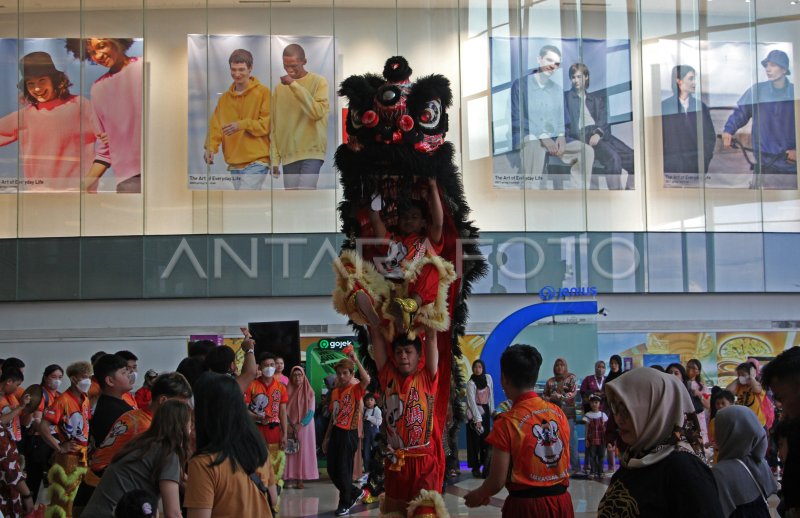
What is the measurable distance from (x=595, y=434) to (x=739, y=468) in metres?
7.59

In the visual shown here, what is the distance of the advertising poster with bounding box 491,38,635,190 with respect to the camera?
1675 centimetres

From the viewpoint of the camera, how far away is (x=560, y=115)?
1678 cm

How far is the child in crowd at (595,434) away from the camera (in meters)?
11.4

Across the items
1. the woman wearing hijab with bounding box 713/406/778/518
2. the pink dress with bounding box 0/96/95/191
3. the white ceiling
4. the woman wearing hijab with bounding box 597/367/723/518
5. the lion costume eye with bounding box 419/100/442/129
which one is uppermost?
the white ceiling

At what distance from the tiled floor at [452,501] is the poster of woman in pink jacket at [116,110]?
7.73 meters

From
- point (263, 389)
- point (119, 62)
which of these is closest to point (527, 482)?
point (263, 389)

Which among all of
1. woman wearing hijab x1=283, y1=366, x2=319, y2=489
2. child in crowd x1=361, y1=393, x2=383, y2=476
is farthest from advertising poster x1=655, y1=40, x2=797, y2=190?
woman wearing hijab x1=283, y1=366, x2=319, y2=489

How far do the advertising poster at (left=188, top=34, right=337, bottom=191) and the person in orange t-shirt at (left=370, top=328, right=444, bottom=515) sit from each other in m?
11.2

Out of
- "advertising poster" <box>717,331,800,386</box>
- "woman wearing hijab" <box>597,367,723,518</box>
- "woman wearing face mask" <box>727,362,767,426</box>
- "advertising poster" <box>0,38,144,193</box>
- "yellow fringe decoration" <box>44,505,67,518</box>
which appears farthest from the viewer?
"advertising poster" <box>0,38,144,193</box>

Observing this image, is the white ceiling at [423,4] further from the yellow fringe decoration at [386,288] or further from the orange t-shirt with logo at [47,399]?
the yellow fringe decoration at [386,288]

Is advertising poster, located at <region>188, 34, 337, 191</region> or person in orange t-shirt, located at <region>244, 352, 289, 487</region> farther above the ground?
advertising poster, located at <region>188, 34, 337, 191</region>

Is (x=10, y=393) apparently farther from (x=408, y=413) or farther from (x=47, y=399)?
(x=408, y=413)

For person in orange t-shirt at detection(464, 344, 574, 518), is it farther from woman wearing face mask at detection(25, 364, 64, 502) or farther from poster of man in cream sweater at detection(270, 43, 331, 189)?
poster of man in cream sweater at detection(270, 43, 331, 189)

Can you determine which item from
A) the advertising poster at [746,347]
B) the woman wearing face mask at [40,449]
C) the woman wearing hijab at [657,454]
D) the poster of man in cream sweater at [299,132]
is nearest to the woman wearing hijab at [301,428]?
the woman wearing face mask at [40,449]
